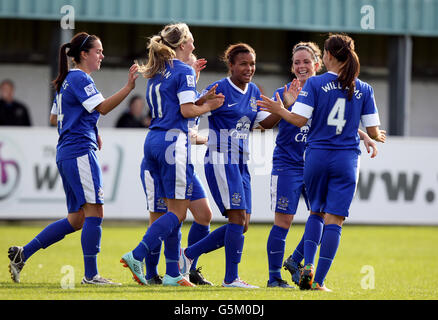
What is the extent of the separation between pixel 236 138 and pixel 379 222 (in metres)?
8.14

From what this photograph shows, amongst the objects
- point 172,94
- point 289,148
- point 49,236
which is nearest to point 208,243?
point 289,148

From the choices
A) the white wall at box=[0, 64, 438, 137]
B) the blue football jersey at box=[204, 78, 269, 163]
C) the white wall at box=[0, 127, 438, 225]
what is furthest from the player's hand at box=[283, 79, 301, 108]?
the white wall at box=[0, 64, 438, 137]

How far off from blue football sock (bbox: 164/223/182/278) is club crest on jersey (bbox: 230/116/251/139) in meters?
0.94

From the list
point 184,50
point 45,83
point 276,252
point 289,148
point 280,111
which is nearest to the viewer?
point 280,111

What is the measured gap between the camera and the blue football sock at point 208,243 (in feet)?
23.2

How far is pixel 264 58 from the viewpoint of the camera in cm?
2069

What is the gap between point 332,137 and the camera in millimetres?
6242

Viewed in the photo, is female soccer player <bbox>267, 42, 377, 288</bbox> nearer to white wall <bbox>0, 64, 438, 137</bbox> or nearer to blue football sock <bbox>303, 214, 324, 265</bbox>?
blue football sock <bbox>303, 214, 324, 265</bbox>

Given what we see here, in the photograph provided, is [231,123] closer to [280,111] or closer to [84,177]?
[280,111]

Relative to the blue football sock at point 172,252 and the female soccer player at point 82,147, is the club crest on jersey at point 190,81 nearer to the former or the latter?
the female soccer player at point 82,147

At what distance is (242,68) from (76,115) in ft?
4.90

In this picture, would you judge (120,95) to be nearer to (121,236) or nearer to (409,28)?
(121,236)

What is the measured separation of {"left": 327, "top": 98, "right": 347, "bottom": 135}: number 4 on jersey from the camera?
623 cm
